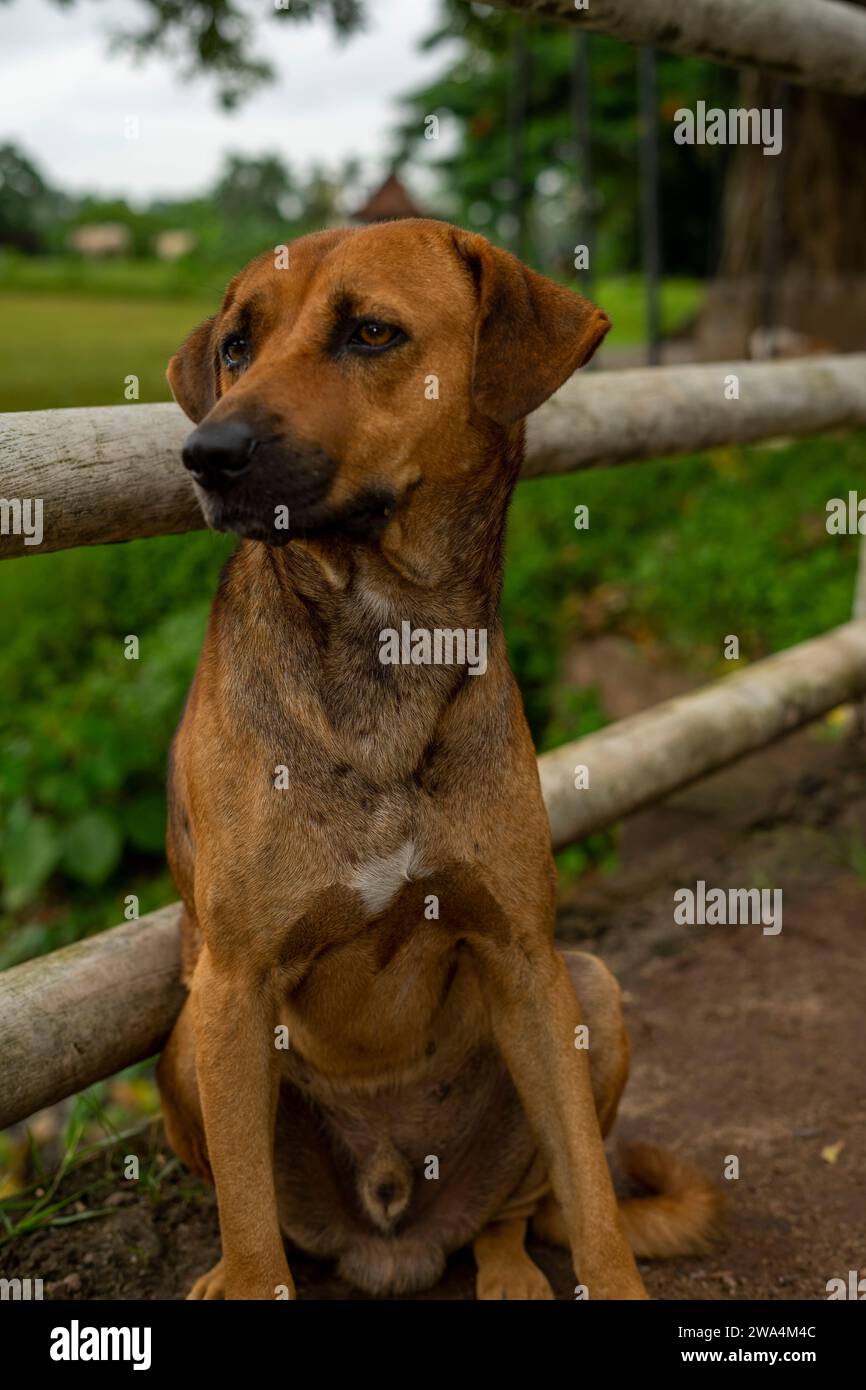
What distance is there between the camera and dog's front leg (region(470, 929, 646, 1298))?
2170 millimetres

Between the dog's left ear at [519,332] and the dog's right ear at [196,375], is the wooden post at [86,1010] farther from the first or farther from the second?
the dog's left ear at [519,332]

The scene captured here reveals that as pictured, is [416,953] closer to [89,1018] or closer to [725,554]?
[89,1018]

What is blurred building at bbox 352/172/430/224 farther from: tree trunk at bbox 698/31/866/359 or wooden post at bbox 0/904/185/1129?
wooden post at bbox 0/904/185/1129

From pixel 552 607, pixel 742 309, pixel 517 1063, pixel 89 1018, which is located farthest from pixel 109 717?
pixel 742 309

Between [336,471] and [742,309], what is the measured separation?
742 cm

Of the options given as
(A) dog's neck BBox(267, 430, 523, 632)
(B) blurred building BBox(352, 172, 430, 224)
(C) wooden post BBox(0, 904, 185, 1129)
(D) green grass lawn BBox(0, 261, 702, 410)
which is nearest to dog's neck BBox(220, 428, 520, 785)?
(A) dog's neck BBox(267, 430, 523, 632)

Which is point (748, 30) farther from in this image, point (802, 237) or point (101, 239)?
point (101, 239)

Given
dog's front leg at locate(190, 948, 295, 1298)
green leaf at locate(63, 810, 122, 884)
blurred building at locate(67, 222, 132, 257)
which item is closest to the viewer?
dog's front leg at locate(190, 948, 295, 1298)

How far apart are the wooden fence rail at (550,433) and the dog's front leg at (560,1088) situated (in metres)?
0.99

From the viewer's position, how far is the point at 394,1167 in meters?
2.40

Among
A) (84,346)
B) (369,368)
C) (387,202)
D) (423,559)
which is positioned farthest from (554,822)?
(387,202)

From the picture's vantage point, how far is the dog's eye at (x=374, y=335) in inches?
81.9

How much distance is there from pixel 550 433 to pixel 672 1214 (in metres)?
1.74

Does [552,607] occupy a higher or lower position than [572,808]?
higher
